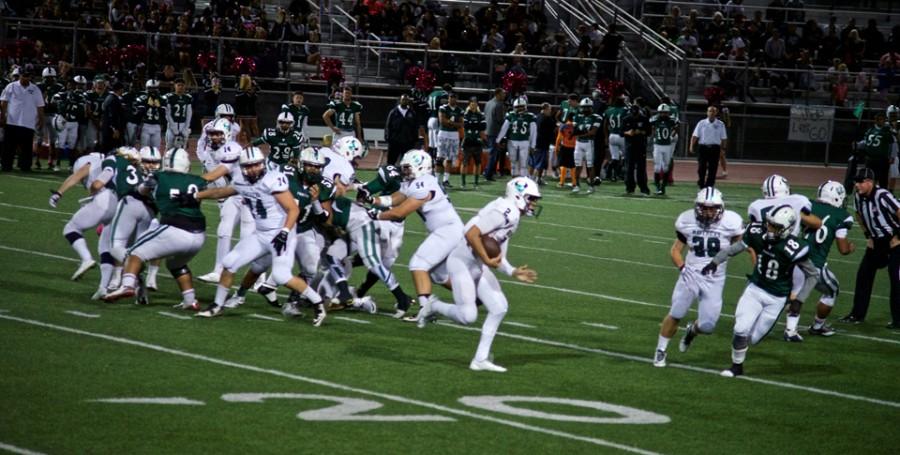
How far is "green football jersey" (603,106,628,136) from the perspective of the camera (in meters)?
24.9

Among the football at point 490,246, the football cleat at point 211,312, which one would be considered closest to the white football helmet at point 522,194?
the football at point 490,246

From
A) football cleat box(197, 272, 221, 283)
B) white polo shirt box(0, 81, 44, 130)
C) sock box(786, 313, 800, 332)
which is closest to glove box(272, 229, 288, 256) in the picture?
football cleat box(197, 272, 221, 283)

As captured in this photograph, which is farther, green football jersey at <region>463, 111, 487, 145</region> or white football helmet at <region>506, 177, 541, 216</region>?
green football jersey at <region>463, 111, 487, 145</region>

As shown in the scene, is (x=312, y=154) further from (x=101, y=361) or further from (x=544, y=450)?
(x=544, y=450)

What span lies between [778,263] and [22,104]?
624 inches

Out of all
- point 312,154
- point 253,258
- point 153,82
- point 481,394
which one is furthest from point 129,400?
point 153,82

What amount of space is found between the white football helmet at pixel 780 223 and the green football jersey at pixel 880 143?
13.8 m

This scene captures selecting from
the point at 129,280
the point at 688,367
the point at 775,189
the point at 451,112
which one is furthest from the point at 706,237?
the point at 451,112

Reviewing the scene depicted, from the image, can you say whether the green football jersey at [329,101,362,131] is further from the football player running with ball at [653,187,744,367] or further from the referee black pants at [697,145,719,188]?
the football player running with ball at [653,187,744,367]

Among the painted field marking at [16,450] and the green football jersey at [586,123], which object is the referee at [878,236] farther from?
the green football jersey at [586,123]

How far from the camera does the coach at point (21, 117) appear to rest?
22.4 meters

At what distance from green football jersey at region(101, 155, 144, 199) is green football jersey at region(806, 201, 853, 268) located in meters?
5.77

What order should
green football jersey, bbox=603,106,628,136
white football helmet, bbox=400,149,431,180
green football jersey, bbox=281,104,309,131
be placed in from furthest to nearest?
1. green football jersey, bbox=603,106,628,136
2. green football jersey, bbox=281,104,309,131
3. white football helmet, bbox=400,149,431,180

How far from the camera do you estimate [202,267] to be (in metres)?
14.1
